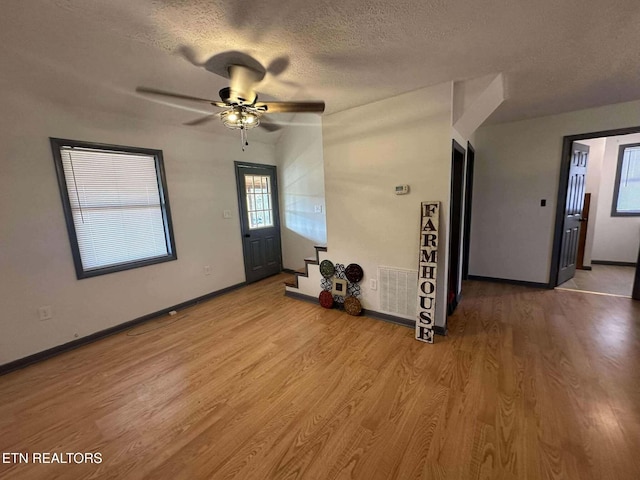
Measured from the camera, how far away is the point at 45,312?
2.43 m

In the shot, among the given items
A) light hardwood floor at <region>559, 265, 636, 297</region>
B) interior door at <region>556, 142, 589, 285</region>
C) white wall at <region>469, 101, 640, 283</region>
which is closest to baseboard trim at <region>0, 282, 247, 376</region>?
white wall at <region>469, 101, 640, 283</region>

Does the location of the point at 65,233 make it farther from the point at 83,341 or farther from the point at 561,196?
the point at 561,196

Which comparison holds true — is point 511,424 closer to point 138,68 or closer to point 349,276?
point 349,276

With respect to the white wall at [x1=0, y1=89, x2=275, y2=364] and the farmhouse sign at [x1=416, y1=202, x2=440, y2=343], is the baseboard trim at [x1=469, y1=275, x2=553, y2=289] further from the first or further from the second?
the white wall at [x1=0, y1=89, x2=275, y2=364]

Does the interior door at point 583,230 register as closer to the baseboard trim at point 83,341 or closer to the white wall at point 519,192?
the white wall at point 519,192

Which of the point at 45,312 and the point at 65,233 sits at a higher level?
the point at 65,233

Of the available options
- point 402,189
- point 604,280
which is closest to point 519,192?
point 604,280

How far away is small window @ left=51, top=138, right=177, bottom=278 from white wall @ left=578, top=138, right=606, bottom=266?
20.8 ft

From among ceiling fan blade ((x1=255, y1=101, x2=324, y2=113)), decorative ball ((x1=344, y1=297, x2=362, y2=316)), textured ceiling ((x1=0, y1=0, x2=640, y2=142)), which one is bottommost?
decorative ball ((x1=344, y1=297, x2=362, y2=316))

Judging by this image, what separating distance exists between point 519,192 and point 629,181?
8.33 ft

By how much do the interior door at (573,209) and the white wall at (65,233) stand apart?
499 centimetres

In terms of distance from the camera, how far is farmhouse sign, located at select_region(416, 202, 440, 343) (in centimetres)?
240

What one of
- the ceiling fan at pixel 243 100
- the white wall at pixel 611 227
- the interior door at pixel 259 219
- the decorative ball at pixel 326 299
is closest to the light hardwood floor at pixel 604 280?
the white wall at pixel 611 227

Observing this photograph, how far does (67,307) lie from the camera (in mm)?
2557
